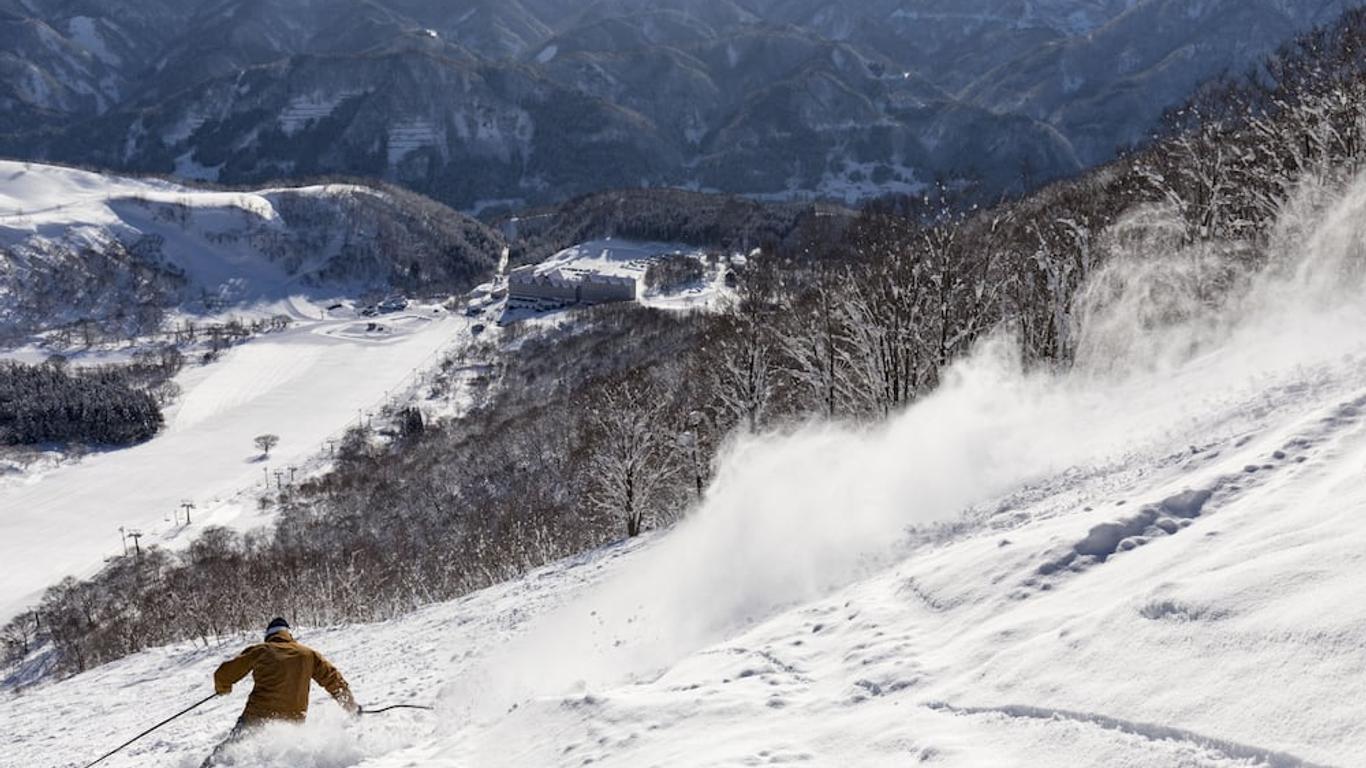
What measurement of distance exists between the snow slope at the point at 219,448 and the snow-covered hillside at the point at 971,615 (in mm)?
73451

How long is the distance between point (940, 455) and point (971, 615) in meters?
8.71

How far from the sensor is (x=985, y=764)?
7039mm

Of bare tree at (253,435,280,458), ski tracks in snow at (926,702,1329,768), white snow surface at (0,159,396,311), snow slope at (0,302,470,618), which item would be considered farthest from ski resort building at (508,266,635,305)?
ski tracks in snow at (926,702,1329,768)

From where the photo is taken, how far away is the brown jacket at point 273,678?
39.8 ft

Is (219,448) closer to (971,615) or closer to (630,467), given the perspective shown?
(630,467)

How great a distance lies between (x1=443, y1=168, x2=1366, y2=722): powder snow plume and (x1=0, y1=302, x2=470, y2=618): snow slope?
76.0 metres

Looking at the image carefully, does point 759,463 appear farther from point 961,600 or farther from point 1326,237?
point 1326,237

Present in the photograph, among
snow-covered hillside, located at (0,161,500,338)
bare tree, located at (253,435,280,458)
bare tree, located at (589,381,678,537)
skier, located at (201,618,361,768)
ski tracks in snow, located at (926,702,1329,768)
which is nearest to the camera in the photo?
ski tracks in snow, located at (926,702,1329,768)

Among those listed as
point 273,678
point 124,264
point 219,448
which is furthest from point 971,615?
point 124,264

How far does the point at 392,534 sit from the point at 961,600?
63845 millimetres

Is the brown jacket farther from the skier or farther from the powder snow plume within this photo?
the powder snow plume

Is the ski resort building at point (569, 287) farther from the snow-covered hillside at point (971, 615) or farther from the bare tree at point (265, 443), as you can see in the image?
the snow-covered hillside at point (971, 615)

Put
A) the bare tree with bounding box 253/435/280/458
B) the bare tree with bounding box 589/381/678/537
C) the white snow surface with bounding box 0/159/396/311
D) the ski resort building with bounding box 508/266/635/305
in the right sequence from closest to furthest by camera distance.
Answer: the bare tree with bounding box 589/381/678/537 → the bare tree with bounding box 253/435/280/458 → the ski resort building with bounding box 508/266/635/305 → the white snow surface with bounding box 0/159/396/311

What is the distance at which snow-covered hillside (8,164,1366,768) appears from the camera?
7.09 metres
